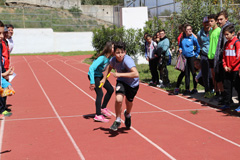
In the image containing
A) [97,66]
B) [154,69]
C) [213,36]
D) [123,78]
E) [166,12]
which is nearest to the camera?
[123,78]

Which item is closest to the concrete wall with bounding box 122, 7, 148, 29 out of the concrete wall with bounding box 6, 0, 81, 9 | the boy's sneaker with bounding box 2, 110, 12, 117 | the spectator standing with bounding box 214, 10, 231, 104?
the spectator standing with bounding box 214, 10, 231, 104

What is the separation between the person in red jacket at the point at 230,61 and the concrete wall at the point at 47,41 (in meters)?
31.6

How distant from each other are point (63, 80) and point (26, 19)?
28015 mm

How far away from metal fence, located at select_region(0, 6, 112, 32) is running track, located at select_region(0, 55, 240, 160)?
1217 inches

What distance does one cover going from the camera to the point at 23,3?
180 feet

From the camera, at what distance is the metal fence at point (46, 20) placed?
39062mm

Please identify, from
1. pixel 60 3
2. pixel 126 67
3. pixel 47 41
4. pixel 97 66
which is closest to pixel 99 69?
pixel 97 66

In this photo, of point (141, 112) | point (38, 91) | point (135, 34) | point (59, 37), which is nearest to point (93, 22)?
point (59, 37)

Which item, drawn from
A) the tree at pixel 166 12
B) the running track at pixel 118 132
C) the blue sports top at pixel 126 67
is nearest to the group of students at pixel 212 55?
the running track at pixel 118 132

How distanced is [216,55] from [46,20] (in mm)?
34102

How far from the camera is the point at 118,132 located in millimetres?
6379

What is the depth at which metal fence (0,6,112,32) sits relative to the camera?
39.1 meters

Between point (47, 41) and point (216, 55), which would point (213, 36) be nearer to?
point (216, 55)

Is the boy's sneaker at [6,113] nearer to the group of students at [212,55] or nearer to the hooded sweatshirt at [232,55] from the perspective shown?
the group of students at [212,55]
